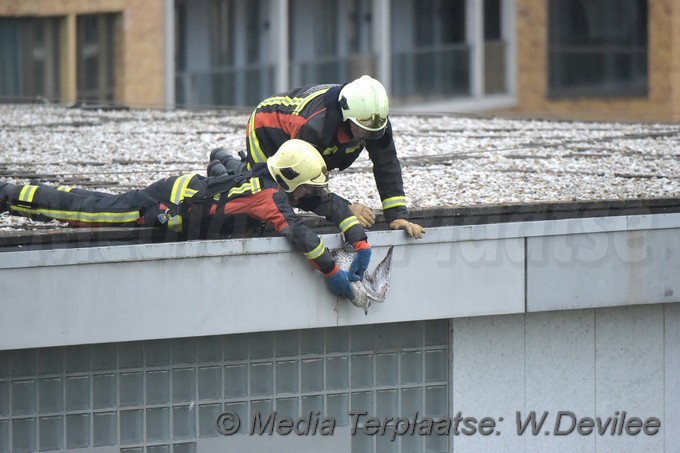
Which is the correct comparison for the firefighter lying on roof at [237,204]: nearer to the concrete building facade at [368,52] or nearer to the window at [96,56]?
the concrete building facade at [368,52]

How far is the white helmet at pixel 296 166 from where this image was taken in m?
8.02

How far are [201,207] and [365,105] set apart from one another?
4.02 ft

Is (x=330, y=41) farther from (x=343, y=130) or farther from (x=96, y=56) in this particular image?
(x=343, y=130)

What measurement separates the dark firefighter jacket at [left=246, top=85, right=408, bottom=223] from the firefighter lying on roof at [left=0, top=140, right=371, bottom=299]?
0.25 meters

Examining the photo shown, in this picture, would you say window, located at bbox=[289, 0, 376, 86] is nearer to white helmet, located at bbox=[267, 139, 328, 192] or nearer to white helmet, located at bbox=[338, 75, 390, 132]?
white helmet, located at bbox=[338, 75, 390, 132]

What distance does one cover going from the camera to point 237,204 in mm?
8094

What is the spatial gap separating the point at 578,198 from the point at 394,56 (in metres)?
17.0

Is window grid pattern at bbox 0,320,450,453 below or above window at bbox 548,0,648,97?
below

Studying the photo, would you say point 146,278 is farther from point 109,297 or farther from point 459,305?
point 459,305

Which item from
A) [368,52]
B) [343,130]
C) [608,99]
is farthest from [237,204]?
[608,99]

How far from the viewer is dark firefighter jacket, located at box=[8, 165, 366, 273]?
795 centimetres

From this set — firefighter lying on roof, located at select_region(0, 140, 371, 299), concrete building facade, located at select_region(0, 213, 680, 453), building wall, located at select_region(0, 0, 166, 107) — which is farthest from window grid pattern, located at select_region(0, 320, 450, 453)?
building wall, located at select_region(0, 0, 166, 107)

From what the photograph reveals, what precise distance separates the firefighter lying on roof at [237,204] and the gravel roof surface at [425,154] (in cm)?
31

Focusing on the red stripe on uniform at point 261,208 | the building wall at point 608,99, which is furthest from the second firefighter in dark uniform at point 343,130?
the building wall at point 608,99
